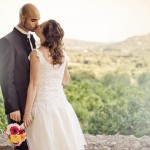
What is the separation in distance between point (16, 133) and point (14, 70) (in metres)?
0.36

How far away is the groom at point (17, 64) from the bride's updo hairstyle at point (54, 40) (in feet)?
0.40

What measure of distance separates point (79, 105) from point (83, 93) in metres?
0.23

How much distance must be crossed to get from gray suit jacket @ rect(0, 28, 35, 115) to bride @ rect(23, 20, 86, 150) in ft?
0.30

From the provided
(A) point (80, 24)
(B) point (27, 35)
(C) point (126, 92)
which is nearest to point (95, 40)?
(A) point (80, 24)

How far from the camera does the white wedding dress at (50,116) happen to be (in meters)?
2.99

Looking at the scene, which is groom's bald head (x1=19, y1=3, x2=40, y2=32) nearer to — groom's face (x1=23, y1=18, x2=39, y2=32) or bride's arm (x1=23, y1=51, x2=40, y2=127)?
groom's face (x1=23, y1=18, x2=39, y2=32)

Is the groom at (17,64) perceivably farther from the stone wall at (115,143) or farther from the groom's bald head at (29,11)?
the stone wall at (115,143)

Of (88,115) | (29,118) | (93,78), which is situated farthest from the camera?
(93,78)

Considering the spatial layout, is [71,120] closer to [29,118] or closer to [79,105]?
[29,118]

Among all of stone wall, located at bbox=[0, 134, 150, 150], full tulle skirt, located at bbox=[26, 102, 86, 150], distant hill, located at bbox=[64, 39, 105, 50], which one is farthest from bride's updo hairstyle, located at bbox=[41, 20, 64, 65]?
distant hill, located at bbox=[64, 39, 105, 50]

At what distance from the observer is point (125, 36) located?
7488 millimetres

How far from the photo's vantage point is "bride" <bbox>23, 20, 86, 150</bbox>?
293 cm

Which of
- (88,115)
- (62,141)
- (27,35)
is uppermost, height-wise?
(27,35)

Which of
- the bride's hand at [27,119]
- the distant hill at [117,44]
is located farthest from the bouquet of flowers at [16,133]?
the distant hill at [117,44]
